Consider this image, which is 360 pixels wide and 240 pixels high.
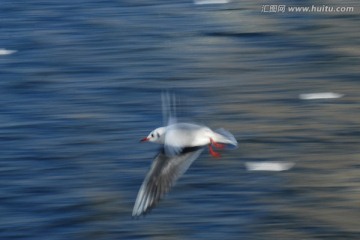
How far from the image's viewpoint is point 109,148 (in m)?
7.72

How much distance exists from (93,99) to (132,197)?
66.7 inches

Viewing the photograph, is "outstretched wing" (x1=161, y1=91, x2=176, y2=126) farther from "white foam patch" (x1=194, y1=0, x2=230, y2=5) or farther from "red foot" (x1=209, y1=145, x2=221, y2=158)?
"white foam patch" (x1=194, y1=0, x2=230, y2=5)

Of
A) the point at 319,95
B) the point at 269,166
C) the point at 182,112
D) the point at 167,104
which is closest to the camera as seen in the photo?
the point at 269,166

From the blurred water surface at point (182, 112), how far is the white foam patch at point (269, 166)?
0.05m

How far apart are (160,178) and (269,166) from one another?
1045mm

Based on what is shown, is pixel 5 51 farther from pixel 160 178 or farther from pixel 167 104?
pixel 160 178

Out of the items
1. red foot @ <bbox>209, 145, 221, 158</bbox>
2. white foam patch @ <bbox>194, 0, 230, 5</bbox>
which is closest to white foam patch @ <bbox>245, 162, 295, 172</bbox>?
red foot @ <bbox>209, 145, 221, 158</bbox>

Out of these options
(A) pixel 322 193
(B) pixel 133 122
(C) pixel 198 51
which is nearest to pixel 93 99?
(B) pixel 133 122

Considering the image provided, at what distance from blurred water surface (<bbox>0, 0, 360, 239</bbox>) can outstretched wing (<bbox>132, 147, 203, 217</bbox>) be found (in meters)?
0.23

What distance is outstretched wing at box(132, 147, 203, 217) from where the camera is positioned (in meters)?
6.45

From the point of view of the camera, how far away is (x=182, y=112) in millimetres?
7988

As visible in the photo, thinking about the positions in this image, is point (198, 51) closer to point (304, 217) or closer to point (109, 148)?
point (109, 148)

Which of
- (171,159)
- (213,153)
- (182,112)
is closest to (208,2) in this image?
(182,112)

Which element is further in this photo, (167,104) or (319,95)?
(319,95)
